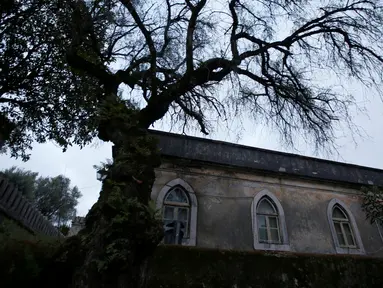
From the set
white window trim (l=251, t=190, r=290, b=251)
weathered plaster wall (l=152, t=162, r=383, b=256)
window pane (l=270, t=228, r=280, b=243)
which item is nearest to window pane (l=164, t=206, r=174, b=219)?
weathered plaster wall (l=152, t=162, r=383, b=256)

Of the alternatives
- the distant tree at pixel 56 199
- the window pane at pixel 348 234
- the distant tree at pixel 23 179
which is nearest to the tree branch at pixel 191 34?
the window pane at pixel 348 234

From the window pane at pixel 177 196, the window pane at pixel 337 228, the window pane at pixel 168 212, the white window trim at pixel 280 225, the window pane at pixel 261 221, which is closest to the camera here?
the window pane at pixel 168 212

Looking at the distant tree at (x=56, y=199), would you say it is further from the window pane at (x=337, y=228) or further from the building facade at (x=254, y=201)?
the window pane at (x=337, y=228)

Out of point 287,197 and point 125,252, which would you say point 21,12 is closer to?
point 125,252

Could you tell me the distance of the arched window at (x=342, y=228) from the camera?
951cm

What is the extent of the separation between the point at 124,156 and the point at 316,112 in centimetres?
517

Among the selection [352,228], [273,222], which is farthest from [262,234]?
→ [352,228]

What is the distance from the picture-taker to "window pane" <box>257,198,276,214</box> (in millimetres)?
9266

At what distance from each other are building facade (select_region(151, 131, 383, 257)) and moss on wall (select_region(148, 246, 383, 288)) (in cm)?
338

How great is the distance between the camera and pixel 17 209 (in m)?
8.09

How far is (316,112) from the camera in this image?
6.55 m

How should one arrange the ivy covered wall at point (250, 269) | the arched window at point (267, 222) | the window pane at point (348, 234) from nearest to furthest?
the ivy covered wall at point (250, 269) → the arched window at point (267, 222) → the window pane at point (348, 234)

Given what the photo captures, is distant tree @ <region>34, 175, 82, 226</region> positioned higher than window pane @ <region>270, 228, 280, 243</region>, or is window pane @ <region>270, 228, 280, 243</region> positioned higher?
distant tree @ <region>34, 175, 82, 226</region>

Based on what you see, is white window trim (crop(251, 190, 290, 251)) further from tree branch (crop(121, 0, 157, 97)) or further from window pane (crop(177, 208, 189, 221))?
tree branch (crop(121, 0, 157, 97))
